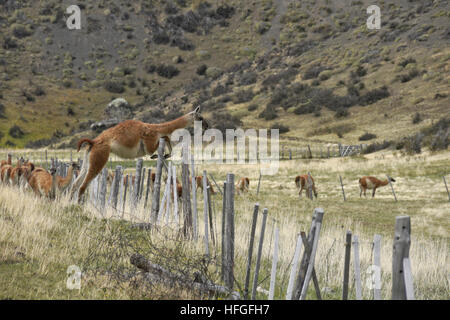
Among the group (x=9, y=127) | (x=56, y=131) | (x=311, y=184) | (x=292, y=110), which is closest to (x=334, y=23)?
(x=292, y=110)

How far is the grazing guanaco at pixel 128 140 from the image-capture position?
22.9ft

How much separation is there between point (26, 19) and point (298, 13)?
50.3 metres

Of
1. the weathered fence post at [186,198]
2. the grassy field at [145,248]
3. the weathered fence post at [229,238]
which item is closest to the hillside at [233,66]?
the grassy field at [145,248]

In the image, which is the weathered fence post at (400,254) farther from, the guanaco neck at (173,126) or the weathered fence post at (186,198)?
the weathered fence post at (186,198)

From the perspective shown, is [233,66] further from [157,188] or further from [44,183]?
[157,188]

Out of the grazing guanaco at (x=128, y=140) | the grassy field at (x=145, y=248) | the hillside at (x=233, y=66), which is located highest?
the hillside at (x=233, y=66)

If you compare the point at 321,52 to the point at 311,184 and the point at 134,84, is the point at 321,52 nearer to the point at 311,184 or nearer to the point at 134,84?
the point at 134,84

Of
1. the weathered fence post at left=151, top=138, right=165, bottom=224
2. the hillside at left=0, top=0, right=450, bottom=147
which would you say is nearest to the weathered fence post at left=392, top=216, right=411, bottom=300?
the weathered fence post at left=151, top=138, right=165, bottom=224

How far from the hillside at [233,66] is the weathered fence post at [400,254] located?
3031cm

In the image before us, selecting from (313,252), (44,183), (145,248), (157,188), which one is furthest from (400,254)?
(44,183)

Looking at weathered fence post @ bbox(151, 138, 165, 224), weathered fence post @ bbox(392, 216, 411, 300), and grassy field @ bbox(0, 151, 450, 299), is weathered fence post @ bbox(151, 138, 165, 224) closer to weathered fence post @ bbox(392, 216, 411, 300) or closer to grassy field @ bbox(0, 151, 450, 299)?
grassy field @ bbox(0, 151, 450, 299)

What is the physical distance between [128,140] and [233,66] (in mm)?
69621

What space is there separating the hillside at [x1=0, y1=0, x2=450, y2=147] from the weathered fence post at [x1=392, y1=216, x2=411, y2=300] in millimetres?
30312
